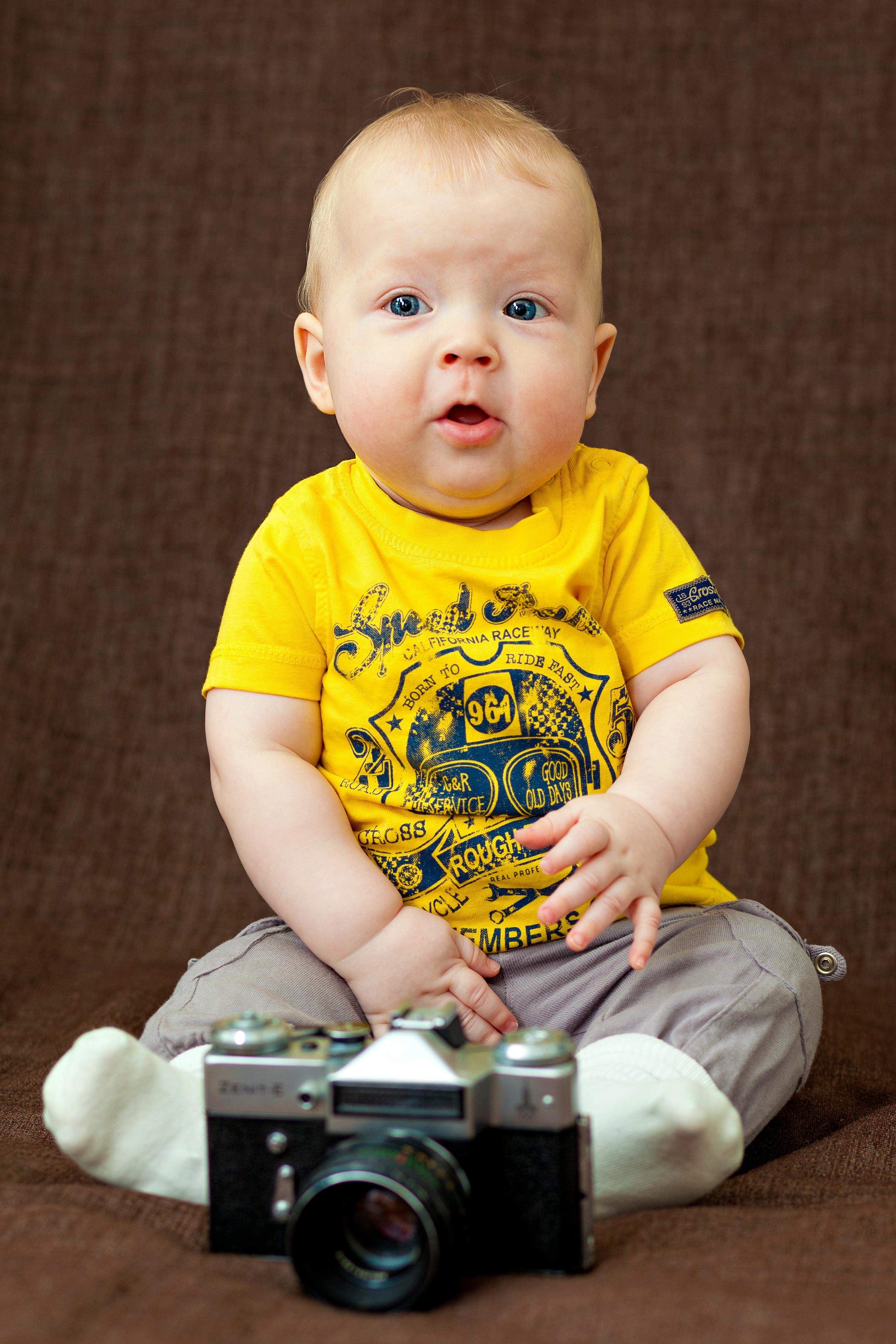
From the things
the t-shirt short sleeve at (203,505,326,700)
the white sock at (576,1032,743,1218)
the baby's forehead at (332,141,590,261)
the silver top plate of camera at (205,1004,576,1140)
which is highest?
the baby's forehead at (332,141,590,261)

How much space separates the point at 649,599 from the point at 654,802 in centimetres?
18

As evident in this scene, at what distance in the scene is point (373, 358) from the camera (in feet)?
2.97

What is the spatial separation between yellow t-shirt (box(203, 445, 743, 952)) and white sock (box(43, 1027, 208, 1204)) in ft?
0.80

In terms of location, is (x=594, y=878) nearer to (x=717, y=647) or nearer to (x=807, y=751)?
(x=717, y=647)

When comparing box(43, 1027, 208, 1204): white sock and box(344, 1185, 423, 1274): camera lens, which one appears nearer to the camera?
box(344, 1185, 423, 1274): camera lens

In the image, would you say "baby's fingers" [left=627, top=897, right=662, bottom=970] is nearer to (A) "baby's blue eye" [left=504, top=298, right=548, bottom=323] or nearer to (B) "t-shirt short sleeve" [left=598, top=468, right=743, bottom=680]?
(B) "t-shirt short sleeve" [left=598, top=468, right=743, bottom=680]

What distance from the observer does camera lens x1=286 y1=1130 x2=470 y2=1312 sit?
1.90ft

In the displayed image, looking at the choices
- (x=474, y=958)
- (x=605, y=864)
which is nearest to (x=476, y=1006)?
(x=474, y=958)

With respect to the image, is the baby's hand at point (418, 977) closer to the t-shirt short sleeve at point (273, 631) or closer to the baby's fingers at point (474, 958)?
the baby's fingers at point (474, 958)

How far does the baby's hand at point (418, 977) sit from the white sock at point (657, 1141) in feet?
0.46

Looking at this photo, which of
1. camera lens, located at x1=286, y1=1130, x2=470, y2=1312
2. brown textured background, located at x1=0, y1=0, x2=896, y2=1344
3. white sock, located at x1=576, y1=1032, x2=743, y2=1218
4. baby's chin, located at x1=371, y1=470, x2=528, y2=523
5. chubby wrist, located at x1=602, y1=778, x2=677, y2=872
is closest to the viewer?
camera lens, located at x1=286, y1=1130, x2=470, y2=1312

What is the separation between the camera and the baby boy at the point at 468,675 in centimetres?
88

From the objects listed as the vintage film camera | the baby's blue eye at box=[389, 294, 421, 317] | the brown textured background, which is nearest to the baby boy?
the baby's blue eye at box=[389, 294, 421, 317]

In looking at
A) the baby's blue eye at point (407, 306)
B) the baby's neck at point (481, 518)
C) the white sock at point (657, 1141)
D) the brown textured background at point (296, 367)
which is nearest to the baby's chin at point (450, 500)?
the baby's neck at point (481, 518)
